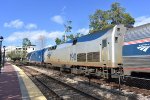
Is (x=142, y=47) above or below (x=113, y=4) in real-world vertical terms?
below

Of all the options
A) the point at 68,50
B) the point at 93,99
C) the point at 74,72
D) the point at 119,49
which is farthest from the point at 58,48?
the point at 93,99

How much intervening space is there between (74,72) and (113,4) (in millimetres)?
40494

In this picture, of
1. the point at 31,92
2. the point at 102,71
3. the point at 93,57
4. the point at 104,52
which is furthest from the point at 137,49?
the point at 93,57

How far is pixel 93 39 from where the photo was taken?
86.6 feet

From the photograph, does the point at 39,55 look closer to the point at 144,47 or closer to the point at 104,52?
the point at 104,52

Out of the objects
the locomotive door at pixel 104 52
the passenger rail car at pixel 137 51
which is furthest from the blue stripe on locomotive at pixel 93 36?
the passenger rail car at pixel 137 51

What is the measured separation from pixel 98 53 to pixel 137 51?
21.9ft

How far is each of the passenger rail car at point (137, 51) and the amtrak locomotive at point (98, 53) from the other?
5.81 feet

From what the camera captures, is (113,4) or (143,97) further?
(113,4)

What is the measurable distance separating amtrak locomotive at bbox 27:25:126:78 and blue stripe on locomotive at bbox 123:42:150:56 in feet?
6.61

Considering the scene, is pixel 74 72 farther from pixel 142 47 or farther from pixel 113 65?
pixel 142 47

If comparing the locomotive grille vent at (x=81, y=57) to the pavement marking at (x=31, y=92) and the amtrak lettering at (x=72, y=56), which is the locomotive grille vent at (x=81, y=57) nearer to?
the amtrak lettering at (x=72, y=56)

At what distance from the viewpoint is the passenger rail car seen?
1743 cm

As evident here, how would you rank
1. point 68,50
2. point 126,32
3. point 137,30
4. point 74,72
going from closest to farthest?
1. point 137,30
2. point 126,32
3. point 74,72
4. point 68,50
